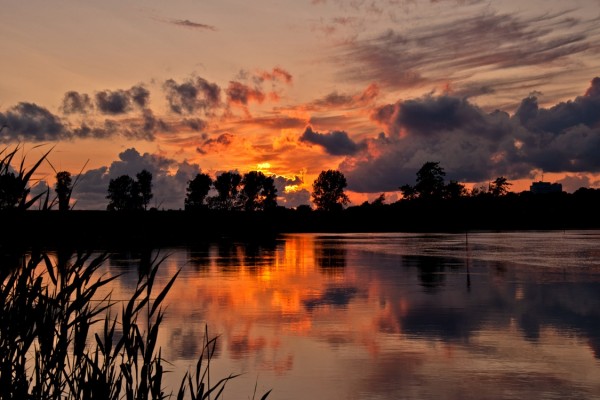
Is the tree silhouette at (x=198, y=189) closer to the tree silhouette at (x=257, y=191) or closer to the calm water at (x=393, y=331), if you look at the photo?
the tree silhouette at (x=257, y=191)

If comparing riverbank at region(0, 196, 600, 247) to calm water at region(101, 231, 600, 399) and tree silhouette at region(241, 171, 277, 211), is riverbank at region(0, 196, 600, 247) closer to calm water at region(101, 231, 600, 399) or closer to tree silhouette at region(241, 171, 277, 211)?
tree silhouette at region(241, 171, 277, 211)

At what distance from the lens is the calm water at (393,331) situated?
15.2 metres

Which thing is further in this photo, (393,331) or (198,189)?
(198,189)

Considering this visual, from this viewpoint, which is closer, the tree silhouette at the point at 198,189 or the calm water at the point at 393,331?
the calm water at the point at 393,331

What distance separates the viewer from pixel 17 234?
27.5 feet

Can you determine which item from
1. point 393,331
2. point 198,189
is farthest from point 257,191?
point 393,331

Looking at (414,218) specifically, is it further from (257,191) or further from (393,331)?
(393,331)

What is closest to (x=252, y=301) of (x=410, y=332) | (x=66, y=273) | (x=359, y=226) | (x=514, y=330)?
(x=410, y=332)

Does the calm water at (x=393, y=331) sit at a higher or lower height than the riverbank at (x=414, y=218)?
lower

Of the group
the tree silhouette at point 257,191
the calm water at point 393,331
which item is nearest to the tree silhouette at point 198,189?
the tree silhouette at point 257,191

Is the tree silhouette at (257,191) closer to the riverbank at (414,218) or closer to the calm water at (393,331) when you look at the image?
the riverbank at (414,218)

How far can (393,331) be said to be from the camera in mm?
21609

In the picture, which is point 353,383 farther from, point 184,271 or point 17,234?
point 184,271

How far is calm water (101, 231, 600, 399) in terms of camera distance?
15203 mm
